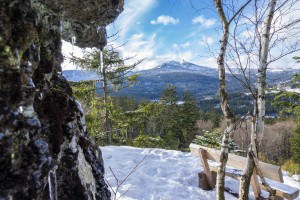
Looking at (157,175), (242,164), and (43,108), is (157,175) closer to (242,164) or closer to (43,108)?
(242,164)

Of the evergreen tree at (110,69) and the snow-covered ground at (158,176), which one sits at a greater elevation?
the evergreen tree at (110,69)

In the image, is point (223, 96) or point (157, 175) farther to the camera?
point (157, 175)

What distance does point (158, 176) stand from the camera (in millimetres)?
6258

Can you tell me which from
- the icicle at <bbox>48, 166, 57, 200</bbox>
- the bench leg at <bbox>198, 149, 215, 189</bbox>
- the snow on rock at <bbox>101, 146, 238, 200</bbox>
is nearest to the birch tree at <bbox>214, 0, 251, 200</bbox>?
the snow on rock at <bbox>101, 146, 238, 200</bbox>

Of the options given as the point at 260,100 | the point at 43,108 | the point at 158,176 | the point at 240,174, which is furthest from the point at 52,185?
the point at 158,176

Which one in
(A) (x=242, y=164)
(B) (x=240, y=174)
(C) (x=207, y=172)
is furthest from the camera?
(C) (x=207, y=172)

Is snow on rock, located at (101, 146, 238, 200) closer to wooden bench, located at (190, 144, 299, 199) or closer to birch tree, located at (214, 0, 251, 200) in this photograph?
wooden bench, located at (190, 144, 299, 199)

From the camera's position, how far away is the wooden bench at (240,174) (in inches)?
173

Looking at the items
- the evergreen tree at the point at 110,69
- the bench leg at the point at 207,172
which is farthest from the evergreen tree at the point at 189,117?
the bench leg at the point at 207,172

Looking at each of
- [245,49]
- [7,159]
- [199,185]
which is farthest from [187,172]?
[7,159]

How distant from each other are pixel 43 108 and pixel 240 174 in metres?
4.30

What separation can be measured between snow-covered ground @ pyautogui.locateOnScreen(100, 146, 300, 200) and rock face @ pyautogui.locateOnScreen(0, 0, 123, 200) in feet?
5.76

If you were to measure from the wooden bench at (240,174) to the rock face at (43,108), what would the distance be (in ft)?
9.71

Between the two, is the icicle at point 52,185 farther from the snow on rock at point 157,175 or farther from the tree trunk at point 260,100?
the tree trunk at point 260,100
